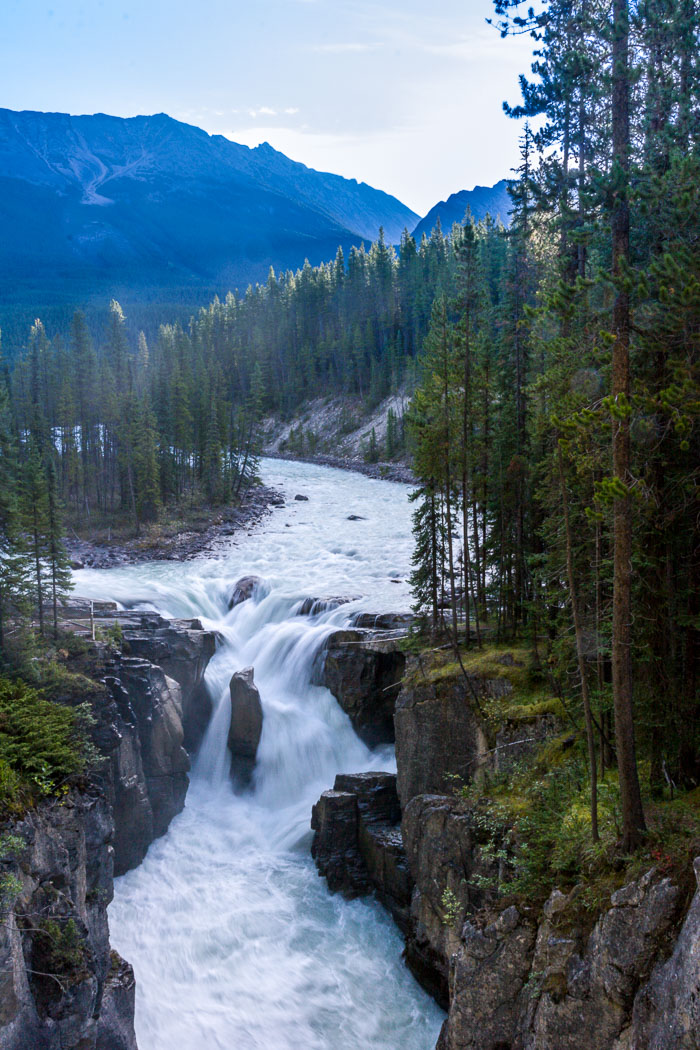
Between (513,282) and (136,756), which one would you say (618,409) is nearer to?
(513,282)

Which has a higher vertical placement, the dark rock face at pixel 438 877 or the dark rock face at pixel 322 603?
the dark rock face at pixel 322 603

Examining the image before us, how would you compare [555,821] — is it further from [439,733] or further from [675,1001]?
[439,733]

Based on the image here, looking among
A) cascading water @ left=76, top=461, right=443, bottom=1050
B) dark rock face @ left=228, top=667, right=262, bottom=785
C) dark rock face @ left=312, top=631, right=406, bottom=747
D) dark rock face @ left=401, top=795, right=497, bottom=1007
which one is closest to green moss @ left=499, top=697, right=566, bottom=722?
dark rock face @ left=401, top=795, right=497, bottom=1007

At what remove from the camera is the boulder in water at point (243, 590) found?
3784 centimetres

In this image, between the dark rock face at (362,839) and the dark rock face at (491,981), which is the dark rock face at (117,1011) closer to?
the dark rock face at (362,839)

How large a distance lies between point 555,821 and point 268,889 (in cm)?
1168

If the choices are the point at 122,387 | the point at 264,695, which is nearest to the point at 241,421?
the point at 122,387

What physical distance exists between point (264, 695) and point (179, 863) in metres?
7.71

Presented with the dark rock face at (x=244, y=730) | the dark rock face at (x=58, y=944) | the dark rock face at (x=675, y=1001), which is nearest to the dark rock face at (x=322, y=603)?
the dark rock face at (x=244, y=730)

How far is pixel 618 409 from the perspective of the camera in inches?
377

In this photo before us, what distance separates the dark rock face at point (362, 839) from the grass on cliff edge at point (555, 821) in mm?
3183

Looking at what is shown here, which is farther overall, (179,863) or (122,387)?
(122,387)

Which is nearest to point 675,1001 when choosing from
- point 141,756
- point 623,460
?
point 623,460

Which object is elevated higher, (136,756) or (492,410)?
(492,410)
